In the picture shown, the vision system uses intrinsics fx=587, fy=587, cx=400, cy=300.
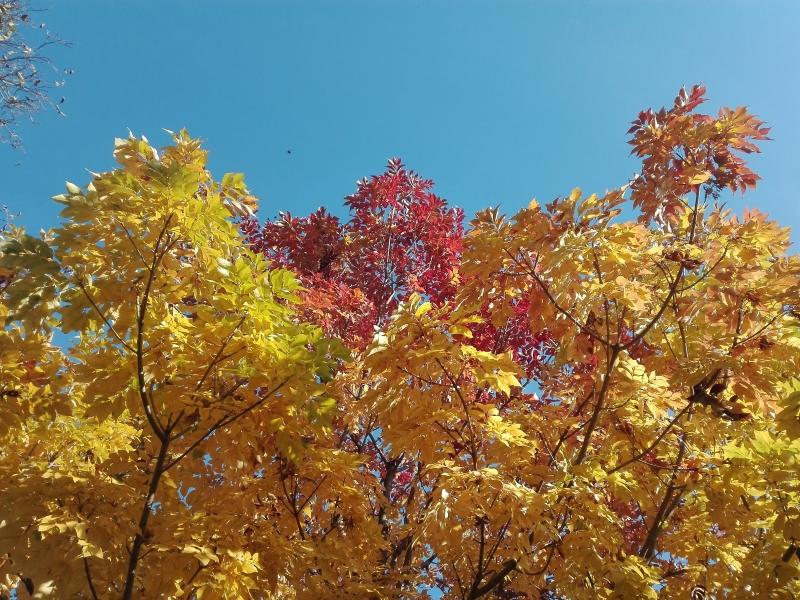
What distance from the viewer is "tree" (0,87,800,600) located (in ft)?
9.18

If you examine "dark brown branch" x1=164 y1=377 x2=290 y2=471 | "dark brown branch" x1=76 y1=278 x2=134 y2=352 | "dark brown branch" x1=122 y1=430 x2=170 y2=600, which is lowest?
"dark brown branch" x1=122 y1=430 x2=170 y2=600

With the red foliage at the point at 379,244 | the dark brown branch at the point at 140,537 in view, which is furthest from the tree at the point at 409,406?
the red foliage at the point at 379,244

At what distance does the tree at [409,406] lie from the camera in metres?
2.80

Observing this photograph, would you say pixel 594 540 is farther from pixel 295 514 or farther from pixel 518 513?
pixel 295 514

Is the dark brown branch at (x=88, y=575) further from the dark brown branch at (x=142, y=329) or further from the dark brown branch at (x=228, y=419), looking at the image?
the dark brown branch at (x=142, y=329)

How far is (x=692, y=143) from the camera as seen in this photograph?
4.64m

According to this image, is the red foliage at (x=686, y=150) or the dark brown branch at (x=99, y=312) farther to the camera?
the red foliage at (x=686, y=150)

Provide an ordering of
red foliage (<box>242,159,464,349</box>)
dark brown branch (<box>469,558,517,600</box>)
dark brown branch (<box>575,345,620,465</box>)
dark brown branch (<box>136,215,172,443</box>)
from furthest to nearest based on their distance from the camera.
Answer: red foliage (<box>242,159,464,349</box>), dark brown branch (<box>575,345,620,465</box>), dark brown branch (<box>469,558,517,600</box>), dark brown branch (<box>136,215,172,443</box>)

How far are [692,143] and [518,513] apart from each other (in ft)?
10.8

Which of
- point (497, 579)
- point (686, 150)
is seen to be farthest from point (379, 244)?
point (497, 579)

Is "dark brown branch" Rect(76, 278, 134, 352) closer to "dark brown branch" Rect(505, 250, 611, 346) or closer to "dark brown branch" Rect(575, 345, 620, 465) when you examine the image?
"dark brown branch" Rect(505, 250, 611, 346)

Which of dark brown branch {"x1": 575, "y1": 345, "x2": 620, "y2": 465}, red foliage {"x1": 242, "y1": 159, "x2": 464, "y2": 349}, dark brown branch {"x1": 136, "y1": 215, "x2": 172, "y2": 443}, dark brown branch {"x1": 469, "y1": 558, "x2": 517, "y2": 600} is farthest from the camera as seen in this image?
red foliage {"x1": 242, "y1": 159, "x2": 464, "y2": 349}

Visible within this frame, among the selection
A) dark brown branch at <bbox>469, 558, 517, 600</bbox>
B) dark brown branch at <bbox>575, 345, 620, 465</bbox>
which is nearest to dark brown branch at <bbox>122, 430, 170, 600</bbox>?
dark brown branch at <bbox>469, 558, 517, 600</bbox>

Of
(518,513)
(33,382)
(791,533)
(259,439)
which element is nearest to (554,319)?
(518,513)
